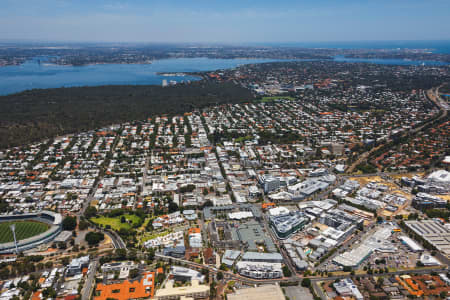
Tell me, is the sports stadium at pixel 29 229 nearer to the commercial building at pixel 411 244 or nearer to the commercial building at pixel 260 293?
the commercial building at pixel 260 293

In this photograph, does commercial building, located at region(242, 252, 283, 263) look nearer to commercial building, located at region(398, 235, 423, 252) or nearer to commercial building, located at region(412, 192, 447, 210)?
commercial building, located at region(398, 235, 423, 252)

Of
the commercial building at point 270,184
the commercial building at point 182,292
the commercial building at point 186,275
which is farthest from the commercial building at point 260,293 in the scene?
the commercial building at point 270,184

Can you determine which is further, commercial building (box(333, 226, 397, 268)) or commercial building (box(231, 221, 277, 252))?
commercial building (box(231, 221, 277, 252))

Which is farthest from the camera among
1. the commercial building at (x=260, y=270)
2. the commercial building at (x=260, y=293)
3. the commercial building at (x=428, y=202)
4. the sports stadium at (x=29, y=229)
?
the commercial building at (x=428, y=202)

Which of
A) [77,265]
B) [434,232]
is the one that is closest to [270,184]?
[434,232]

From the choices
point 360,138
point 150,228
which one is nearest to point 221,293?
point 150,228

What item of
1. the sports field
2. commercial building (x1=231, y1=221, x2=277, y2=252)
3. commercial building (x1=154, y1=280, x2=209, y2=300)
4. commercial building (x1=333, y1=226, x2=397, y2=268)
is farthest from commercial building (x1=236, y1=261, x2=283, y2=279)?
the sports field

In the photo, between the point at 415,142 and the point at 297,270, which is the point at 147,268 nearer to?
the point at 297,270
